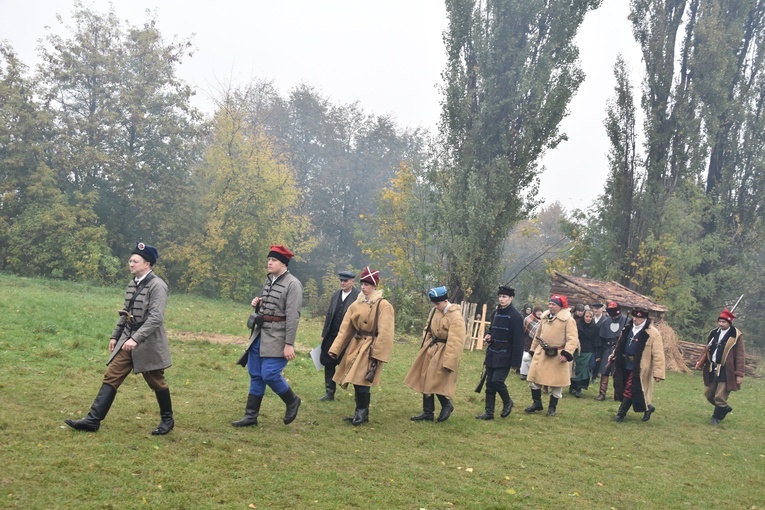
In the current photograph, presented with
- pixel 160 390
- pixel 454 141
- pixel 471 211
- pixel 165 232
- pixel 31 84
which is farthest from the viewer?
pixel 165 232

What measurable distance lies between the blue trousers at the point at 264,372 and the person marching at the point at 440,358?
7.17ft

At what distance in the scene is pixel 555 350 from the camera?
9656 millimetres

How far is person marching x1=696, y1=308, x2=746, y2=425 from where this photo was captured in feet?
34.9

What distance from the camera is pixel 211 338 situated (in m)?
14.8

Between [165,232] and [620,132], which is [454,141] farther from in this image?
[165,232]

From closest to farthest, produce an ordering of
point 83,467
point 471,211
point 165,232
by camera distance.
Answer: point 83,467 → point 471,211 → point 165,232

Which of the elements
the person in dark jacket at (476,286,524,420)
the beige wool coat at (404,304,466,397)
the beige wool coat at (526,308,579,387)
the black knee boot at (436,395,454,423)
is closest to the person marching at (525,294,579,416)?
the beige wool coat at (526,308,579,387)

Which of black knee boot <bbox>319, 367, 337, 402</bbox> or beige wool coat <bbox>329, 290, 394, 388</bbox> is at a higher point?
beige wool coat <bbox>329, 290, 394, 388</bbox>

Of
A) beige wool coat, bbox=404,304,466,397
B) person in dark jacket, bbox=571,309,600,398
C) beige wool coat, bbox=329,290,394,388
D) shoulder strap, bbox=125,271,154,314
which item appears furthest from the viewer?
A: person in dark jacket, bbox=571,309,600,398

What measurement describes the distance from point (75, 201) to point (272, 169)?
10201mm

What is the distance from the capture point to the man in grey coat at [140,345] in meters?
5.91

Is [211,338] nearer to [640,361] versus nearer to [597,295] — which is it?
[640,361]

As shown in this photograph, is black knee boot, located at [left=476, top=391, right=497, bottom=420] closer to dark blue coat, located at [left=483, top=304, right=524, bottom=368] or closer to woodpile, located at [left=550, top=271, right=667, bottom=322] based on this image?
dark blue coat, located at [left=483, top=304, right=524, bottom=368]

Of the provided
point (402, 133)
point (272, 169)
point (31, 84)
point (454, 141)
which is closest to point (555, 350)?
point (454, 141)
